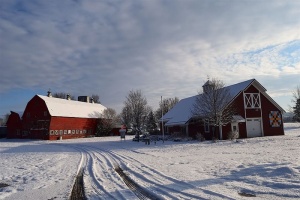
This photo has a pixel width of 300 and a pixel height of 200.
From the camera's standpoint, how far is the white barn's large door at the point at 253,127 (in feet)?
126

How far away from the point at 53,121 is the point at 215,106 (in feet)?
119

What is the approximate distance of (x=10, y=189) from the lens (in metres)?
10.7

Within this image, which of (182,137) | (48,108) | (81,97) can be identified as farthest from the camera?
(81,97)

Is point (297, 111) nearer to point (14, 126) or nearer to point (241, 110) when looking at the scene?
point (241, 110)

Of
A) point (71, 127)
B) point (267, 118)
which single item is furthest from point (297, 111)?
point (71, 127)

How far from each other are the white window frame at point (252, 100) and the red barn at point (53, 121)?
122 ft

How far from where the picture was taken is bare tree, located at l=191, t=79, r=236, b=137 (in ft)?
113

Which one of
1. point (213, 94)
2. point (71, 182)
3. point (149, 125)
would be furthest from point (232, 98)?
point (149, 125)

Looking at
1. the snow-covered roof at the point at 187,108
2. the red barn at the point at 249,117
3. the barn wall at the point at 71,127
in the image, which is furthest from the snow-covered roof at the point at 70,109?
the red barn at the point at 249,117

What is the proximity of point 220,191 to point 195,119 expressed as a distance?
102 feet

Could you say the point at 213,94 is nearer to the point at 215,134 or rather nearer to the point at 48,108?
the point at 215,134

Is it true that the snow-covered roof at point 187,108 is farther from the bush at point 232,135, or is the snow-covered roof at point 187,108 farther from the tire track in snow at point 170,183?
the tire track in snow at point 170,183

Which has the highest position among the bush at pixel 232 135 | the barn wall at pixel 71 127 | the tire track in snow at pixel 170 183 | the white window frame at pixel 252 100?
the white window frame at pixel 252 100

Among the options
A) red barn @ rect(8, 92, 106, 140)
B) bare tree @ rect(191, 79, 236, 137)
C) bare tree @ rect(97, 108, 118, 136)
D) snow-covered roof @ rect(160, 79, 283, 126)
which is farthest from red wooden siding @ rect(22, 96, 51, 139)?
bare tree @ rect(191, 79, 236, 137)
